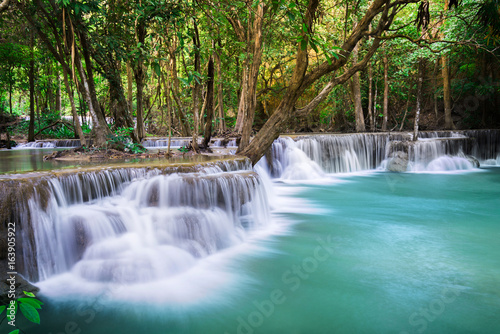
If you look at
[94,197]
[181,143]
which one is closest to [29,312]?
[94,197]

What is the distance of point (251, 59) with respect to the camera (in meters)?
11.3

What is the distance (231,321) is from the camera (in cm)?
371

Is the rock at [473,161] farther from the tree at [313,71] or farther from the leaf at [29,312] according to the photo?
the leaf at [29,312]

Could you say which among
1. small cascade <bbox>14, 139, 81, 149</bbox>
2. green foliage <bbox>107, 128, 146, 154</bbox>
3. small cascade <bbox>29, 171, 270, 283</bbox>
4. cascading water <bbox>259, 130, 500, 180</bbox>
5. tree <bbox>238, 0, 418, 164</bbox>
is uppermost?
tree <bbox>238, 0, 418, 164</bbox>

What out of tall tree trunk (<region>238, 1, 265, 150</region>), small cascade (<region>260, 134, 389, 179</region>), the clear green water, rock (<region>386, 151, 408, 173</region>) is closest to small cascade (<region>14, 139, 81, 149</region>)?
small cascade (<region>260, 134, 389, 179</region>)

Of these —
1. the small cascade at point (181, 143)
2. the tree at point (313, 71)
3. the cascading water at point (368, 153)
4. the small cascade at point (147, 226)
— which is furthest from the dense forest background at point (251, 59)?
the small cascade at point (147, 226)

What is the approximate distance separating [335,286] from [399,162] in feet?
34.8

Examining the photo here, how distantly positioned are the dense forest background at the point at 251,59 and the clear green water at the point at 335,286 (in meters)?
2.61

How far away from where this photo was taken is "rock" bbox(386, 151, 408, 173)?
13.7 metres

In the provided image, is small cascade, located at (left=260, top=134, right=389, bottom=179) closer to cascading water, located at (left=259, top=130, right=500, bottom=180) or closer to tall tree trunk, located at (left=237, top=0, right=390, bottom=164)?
cascading water, located at (left=259, top=130, right=500, bottom=180)

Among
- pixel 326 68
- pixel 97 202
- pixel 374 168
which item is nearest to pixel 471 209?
pixel 326 68

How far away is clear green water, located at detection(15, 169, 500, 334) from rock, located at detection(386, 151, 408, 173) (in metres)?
6.35

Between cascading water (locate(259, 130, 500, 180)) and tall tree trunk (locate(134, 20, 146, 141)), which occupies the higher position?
tall tree trunk (locate(134, 20, 146, 141))

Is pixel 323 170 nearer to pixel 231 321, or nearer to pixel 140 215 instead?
pixel 140 215
